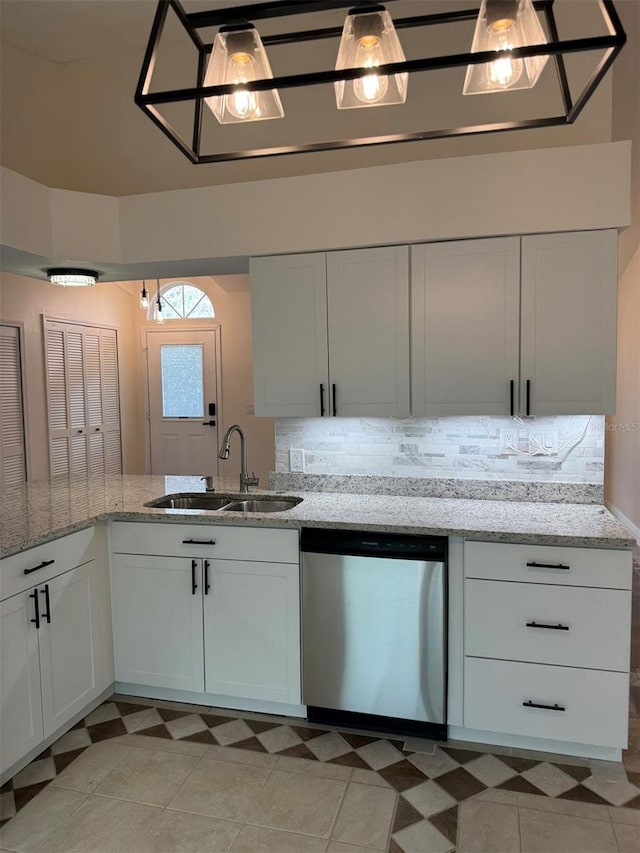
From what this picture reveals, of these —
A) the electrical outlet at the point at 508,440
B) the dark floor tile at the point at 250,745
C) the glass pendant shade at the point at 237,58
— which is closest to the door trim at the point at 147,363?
the electrical outlet at the point at 508,440

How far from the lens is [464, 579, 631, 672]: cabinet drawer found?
2188mm

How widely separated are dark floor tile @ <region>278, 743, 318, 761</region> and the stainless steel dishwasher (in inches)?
6.9

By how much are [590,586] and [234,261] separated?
7.46 feet

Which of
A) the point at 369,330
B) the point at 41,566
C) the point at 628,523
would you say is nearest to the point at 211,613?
the point at 41,566

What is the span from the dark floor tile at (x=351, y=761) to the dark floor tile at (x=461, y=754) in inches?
13.7

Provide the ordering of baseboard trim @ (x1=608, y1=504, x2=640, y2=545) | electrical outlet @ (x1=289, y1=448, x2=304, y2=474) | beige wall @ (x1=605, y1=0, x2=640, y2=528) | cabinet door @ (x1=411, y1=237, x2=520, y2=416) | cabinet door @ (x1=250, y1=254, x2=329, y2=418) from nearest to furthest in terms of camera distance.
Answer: cabinet door @ (x1=411, y1=237, x2=520, y2=416)
cabinet door @ (x1=250, y1=254, x2=329, y2=418)
electrical outlet @ (x1=289, y1=448, x2=304, y2=474)
beige wall @ (x1=605, y1=0, x2=640, y2=528)
baseboard trim @ (x1=608, y1=504, x2=640, y2=545)

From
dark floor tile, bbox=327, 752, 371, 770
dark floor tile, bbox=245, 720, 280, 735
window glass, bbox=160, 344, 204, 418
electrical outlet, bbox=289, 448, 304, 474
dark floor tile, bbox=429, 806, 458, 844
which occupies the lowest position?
dark floor tile, bbox=245, 720, 280, 735

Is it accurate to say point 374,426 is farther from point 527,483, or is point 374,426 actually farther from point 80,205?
point 80,205

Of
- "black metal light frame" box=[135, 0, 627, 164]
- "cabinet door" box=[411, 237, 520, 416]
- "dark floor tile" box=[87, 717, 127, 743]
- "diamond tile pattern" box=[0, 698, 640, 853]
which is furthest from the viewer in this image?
"cabinet door" box=[411, 237, 520, 416]

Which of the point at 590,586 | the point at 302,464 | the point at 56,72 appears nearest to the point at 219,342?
the point at 56,72

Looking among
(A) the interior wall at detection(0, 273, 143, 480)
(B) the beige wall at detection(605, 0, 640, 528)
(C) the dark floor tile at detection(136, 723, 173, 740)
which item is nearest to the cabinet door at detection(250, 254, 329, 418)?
(C) the dark floor tile at detection(136, 723, 173, 740)

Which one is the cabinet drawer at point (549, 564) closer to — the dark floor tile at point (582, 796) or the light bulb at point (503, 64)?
the dark floor tile at point (582, 796)

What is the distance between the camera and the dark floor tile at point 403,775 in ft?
7.05

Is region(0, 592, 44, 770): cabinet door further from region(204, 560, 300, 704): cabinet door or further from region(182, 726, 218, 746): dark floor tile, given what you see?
region(204, 560, 300, 704): cabinet door
